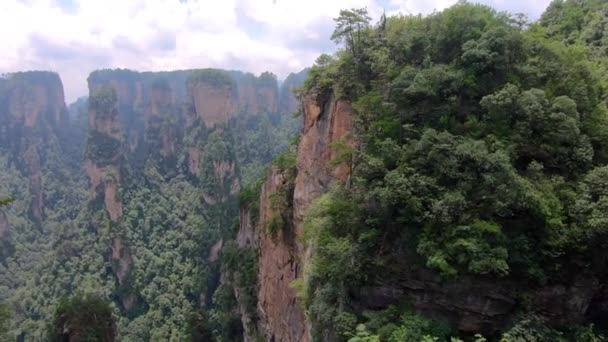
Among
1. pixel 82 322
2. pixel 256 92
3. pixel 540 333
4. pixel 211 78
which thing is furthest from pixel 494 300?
pixel 256 92

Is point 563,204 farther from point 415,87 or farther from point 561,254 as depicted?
point 415,87

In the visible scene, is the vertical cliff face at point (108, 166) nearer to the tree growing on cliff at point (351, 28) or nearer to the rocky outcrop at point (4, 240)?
the rocky outcrop at point (4, 240)

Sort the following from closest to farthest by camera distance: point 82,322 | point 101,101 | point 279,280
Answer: point 279,280 < point 82,322 < point 101,101

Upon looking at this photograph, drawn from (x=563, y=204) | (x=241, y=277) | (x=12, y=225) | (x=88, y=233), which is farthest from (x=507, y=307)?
(x=12, y=225)

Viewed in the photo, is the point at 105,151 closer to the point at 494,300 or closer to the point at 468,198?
the point at 468,198

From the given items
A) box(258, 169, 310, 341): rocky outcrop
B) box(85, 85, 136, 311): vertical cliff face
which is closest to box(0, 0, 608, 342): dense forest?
box(258, 169, 310, 341): rocky outcrop

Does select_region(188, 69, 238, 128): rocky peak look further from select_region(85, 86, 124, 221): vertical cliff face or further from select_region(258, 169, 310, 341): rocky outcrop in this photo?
select_region(258, 169, 310, 341): rocky outcrop

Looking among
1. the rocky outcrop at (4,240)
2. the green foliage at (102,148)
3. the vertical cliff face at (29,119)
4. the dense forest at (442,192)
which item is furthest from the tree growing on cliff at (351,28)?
the vertical cliff face at (29,119)
